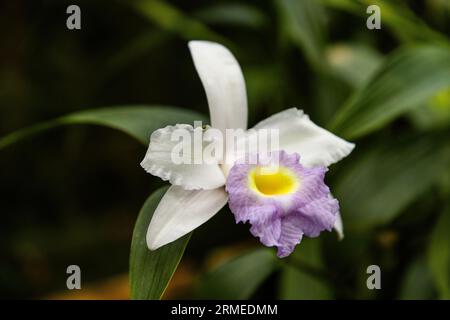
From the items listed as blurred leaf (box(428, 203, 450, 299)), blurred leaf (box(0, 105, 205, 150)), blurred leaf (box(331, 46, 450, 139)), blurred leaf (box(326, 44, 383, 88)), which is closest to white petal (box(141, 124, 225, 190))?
blurred leaf (box(0, 105, 205, 150))

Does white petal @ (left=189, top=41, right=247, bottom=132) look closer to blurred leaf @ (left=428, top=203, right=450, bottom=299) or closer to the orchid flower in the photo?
the orchid flower

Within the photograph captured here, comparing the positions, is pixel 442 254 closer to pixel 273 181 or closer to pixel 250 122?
pixel 273 181

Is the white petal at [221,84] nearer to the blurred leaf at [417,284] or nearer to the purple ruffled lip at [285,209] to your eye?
the purple ruffled lip at [285,209]

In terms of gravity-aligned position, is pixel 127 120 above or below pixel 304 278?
above

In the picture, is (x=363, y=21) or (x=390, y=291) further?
(x=363, y=21)

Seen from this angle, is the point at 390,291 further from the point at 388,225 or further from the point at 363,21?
the point at 363,21

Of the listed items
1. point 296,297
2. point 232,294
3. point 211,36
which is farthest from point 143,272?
point 211,36

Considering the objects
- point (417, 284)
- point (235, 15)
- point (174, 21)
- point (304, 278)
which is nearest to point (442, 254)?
point (417, 284)

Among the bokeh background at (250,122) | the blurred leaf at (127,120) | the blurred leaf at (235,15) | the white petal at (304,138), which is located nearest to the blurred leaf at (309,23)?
the bokeh background at (250,122)
